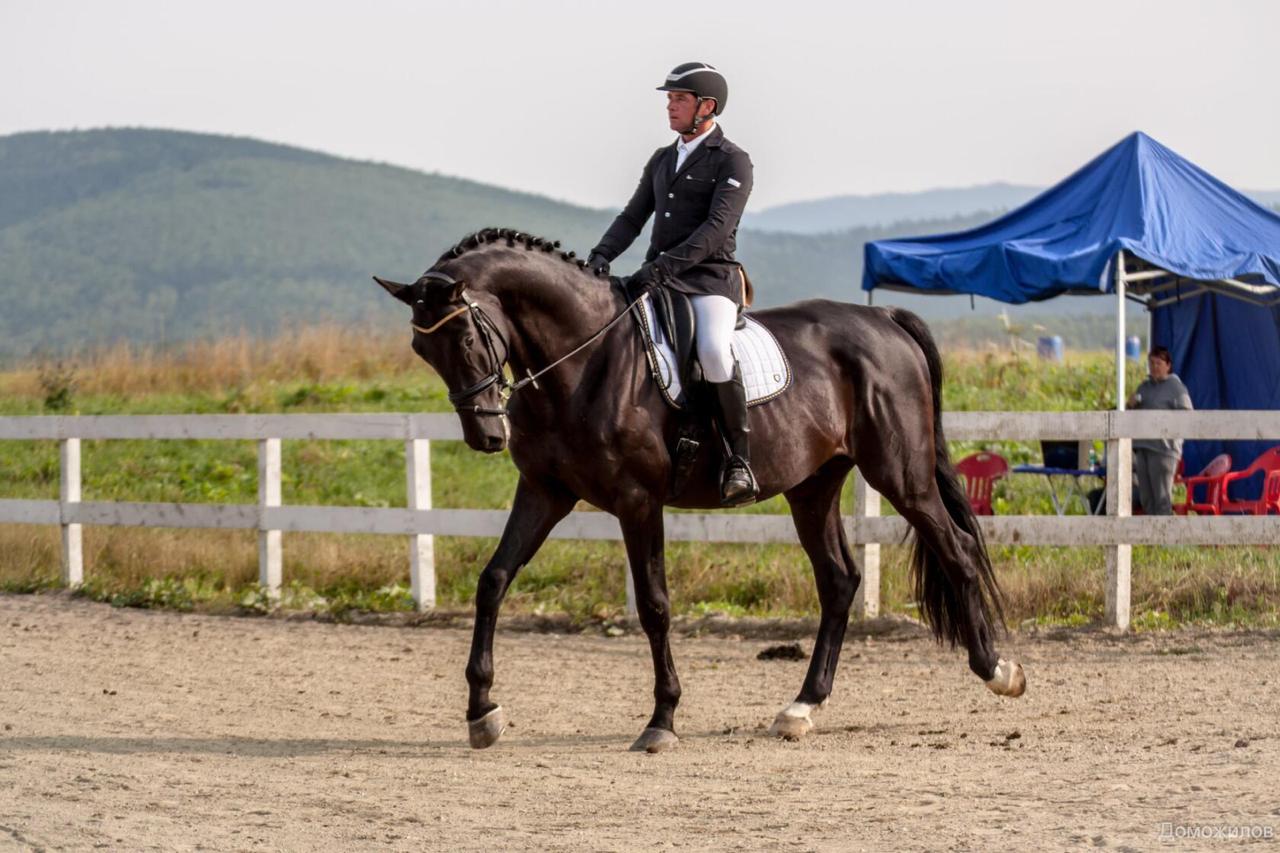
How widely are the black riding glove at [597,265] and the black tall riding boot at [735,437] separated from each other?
2.37 ft

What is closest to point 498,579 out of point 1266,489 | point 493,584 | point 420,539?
point 493,584

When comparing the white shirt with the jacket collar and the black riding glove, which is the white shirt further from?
the black riding glove

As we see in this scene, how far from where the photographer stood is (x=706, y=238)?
7.21m

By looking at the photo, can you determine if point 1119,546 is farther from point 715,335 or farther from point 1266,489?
point 715,335

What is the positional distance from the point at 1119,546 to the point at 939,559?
2.57 meters

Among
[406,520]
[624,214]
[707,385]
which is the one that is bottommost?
[406,520]

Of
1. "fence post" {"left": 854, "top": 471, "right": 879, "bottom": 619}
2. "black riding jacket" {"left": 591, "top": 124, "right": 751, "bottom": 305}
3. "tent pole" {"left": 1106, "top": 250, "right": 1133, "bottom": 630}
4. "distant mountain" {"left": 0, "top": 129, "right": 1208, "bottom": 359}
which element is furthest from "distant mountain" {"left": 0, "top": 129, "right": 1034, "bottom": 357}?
"black riding jacket" {"left": 591, "top": 124, "right": 751, "bottom": 305}

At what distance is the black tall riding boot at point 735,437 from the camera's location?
7.23m

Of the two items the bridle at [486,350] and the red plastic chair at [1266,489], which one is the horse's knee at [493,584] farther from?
the red plastic chair at [1266,489]

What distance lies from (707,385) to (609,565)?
5305 millimetres

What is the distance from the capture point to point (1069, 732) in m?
7.11

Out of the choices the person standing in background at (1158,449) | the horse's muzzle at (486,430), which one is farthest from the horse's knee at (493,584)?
the person standing in background at (1158,449)

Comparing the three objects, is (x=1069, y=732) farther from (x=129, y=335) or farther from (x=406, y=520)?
(x=129, y=335)

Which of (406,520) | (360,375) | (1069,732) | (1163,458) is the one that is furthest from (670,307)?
(360,375)
